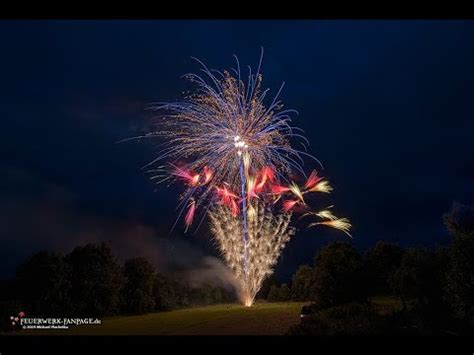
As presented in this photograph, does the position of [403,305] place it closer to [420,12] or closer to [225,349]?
[225,349]

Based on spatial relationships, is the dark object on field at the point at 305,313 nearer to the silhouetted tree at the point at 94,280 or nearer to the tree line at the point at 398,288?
the tree line at the point at 398,288

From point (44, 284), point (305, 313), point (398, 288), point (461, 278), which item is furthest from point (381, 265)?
point (44, 284)

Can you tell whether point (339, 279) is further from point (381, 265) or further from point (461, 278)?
point (461, 278)

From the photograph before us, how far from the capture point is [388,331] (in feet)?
37.4

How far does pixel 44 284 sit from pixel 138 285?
3.65 m

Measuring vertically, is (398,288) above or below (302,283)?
below

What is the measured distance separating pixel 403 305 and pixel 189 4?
1126 cm

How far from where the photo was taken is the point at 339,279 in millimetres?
16797

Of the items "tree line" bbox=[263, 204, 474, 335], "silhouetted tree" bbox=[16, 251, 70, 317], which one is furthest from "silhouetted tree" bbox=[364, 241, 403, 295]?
"silhouetted tree" bbox=[16, 251, 70, 317]

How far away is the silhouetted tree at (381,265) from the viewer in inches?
681

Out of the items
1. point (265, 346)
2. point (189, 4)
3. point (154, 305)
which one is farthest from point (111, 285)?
point (189, 4)

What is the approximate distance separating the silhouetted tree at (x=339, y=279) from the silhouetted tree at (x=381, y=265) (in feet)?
1.78

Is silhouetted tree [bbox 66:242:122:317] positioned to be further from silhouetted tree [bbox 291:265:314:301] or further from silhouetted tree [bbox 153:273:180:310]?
silhouetted tree [bbox 291:265:314:301]

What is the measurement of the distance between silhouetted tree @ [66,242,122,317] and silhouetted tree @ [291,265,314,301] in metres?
8.21
